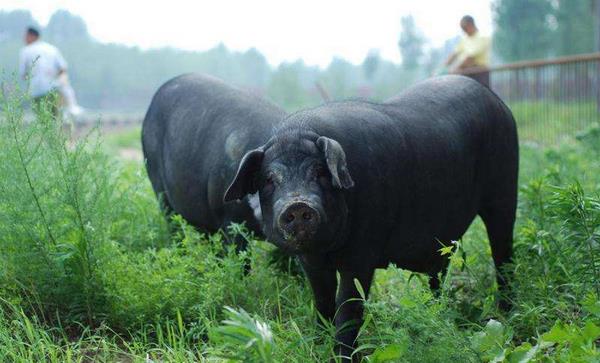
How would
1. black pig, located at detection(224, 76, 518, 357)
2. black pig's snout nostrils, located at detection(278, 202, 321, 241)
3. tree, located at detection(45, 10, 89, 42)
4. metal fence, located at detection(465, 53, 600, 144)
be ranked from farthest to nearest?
tree, located at detection(45, 10, 89, 42) → metal fence, located at detection(465, 53, 600, 144) → black pig, located at detection(224, 76, 518, 357) → black pig's snout nostrils, located at detection(278, 202, 321, 241)

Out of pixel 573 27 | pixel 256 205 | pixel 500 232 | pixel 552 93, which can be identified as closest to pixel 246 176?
pixel 256 205

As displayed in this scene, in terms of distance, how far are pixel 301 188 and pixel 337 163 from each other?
0.20 metres

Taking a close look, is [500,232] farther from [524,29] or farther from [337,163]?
[524,29]

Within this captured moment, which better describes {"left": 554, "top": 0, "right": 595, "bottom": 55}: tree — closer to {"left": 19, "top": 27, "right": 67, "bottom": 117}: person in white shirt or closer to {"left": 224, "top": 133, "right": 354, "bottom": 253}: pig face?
{"left": 19, "top": 27, "right": 67, "bottom": 117}: person in white shirt

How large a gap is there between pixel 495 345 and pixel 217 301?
171cm

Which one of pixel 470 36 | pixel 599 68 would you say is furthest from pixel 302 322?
pixel 599 68

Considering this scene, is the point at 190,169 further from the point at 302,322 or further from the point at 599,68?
the point at 599,68

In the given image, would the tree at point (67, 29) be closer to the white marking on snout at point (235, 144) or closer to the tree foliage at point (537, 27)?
the tree foliage at point (537, 27)

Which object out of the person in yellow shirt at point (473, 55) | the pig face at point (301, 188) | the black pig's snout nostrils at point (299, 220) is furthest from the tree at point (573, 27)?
the black pig's snout nostrils at point (299, 220)

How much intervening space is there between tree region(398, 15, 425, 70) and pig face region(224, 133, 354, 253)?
62.2 meters

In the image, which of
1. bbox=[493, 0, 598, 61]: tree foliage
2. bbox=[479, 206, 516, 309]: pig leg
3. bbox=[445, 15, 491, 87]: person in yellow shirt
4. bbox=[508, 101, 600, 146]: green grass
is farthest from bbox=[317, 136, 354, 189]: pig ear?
bbox=[493, 0, 598, 61]: tree foliage

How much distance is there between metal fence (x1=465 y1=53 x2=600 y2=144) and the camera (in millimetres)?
13202

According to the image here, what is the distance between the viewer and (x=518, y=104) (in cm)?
1499

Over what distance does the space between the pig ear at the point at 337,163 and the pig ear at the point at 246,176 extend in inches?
15.1
